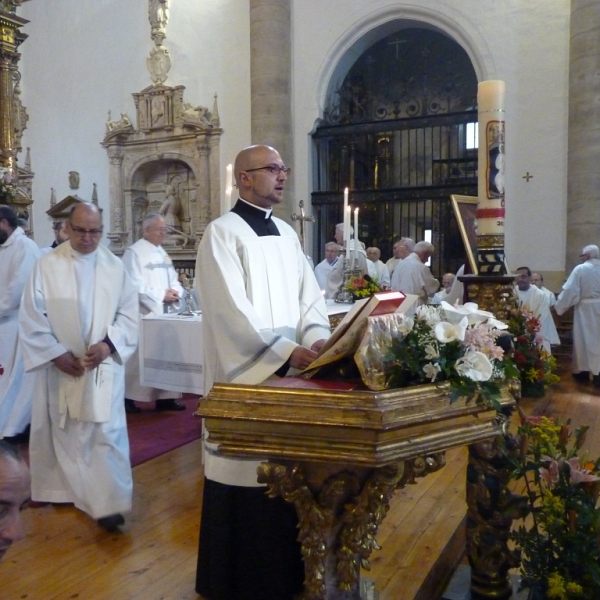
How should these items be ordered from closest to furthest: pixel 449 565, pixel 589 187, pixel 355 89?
pixel 449 565
pixel 589 187
pixel 355 89

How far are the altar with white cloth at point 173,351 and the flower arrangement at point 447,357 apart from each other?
325cm

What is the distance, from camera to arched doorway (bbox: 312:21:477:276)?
451 inches

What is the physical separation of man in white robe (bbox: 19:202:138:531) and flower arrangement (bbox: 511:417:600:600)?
2124 millimetres

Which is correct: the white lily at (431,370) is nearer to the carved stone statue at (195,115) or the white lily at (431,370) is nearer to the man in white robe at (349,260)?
the man in white robe at (349,260)

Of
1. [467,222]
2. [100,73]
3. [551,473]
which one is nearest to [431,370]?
[551,473]

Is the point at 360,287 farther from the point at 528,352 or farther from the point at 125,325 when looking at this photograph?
the point at 125,325

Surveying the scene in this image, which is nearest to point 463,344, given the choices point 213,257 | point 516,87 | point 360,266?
point 213,257

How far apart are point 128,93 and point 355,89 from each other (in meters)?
4.53

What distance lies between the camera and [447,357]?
5.53ft

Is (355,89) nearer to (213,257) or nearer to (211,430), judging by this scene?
(213,257)

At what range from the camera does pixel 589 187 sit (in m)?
9.48

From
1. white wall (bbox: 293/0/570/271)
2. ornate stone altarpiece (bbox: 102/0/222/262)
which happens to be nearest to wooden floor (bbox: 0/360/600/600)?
white wall (bbox: 293/0/570/271)

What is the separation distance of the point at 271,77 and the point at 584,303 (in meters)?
6.38

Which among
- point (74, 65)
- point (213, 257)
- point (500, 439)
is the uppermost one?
point (74, 65)
